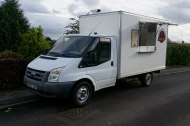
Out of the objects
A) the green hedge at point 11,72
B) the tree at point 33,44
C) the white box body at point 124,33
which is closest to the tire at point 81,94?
the white box body at point 124,33

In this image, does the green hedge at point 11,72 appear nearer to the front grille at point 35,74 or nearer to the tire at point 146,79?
the front grille at point 35,74

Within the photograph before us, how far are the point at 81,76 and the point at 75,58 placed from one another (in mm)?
535

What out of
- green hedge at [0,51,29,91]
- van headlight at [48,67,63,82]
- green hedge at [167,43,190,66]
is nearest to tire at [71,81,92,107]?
van headlight at [48,67,63,82]

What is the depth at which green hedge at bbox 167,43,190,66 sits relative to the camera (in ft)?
69.7

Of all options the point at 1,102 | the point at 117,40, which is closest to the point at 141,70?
the point at 117,40

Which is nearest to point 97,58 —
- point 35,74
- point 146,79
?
point 35,74

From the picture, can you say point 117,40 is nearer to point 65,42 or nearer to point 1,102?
point 65,42

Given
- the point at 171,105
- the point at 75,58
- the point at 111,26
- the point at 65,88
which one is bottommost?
the point at 171,105

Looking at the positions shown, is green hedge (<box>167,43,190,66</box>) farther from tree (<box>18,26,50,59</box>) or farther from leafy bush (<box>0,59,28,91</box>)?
leafy bush (<box>0,59,28,91</box>)

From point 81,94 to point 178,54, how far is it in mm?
15770

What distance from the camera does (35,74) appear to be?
7648 mm

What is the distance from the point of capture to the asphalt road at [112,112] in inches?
259

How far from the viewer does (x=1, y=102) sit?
7.85 metres

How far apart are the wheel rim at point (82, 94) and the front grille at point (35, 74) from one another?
1150 millimetres
